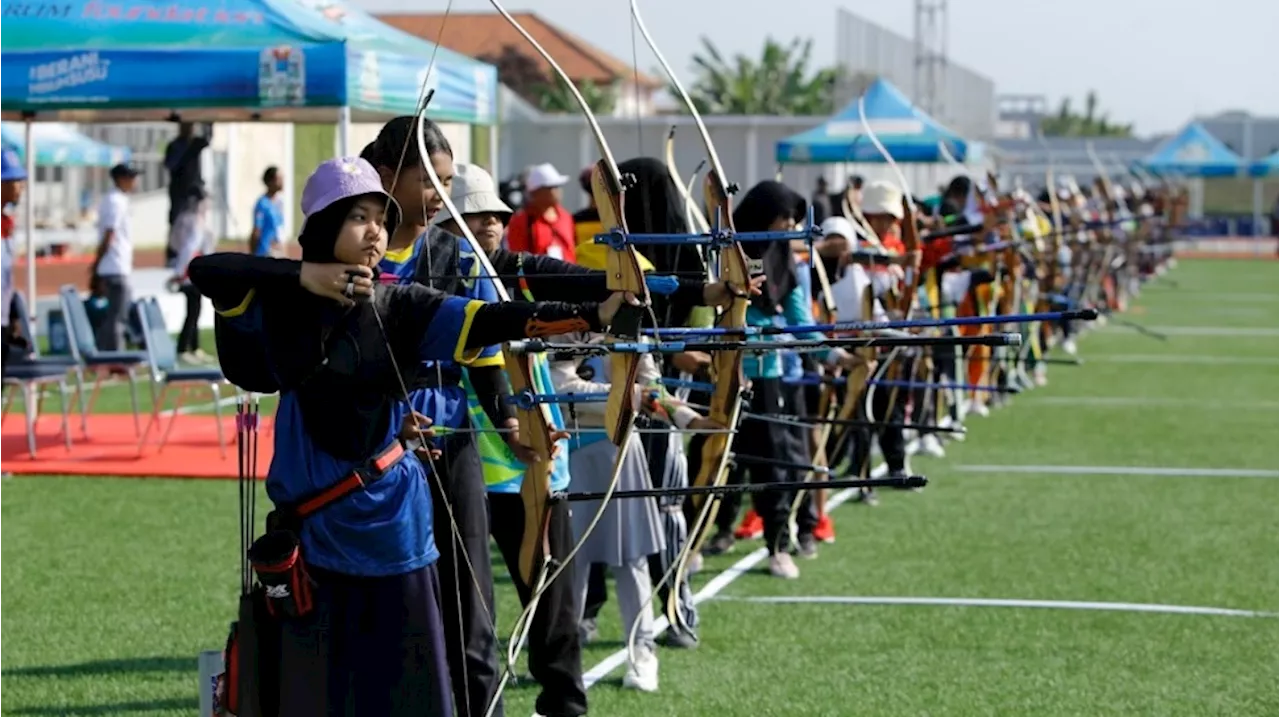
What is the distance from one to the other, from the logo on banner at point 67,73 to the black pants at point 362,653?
293 inches

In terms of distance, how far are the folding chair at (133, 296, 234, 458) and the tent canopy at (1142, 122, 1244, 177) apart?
33.1m

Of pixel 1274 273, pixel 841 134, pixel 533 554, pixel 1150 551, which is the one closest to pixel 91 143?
pixel 841 134

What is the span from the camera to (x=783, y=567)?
8234 millimetres

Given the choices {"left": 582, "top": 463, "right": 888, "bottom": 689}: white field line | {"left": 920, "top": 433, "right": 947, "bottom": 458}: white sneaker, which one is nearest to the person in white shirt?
{"left": 920, "top": 433, "right": 947, "bottom": 458}: white sneaker

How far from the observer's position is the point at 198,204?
18.2 m

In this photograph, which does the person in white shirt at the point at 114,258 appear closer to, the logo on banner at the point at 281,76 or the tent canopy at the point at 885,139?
the logo on banner at the point at 281,76

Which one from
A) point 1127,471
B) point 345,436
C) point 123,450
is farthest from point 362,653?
point 1127,471

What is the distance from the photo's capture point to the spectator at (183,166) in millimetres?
15797

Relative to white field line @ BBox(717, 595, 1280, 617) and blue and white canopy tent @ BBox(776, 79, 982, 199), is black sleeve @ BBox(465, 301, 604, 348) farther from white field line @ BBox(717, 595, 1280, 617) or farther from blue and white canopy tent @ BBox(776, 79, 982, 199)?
blue and white canopy tent @ BBox(776, 79, 982, 199)

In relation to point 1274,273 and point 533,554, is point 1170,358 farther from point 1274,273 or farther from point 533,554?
point 1274,273

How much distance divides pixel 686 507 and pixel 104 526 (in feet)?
9.33

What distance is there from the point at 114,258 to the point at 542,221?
8.98 metres

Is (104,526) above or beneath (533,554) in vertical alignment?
beneath

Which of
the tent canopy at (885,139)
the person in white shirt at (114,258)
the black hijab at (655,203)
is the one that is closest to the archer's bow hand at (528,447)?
the black hijab at (655,203)
